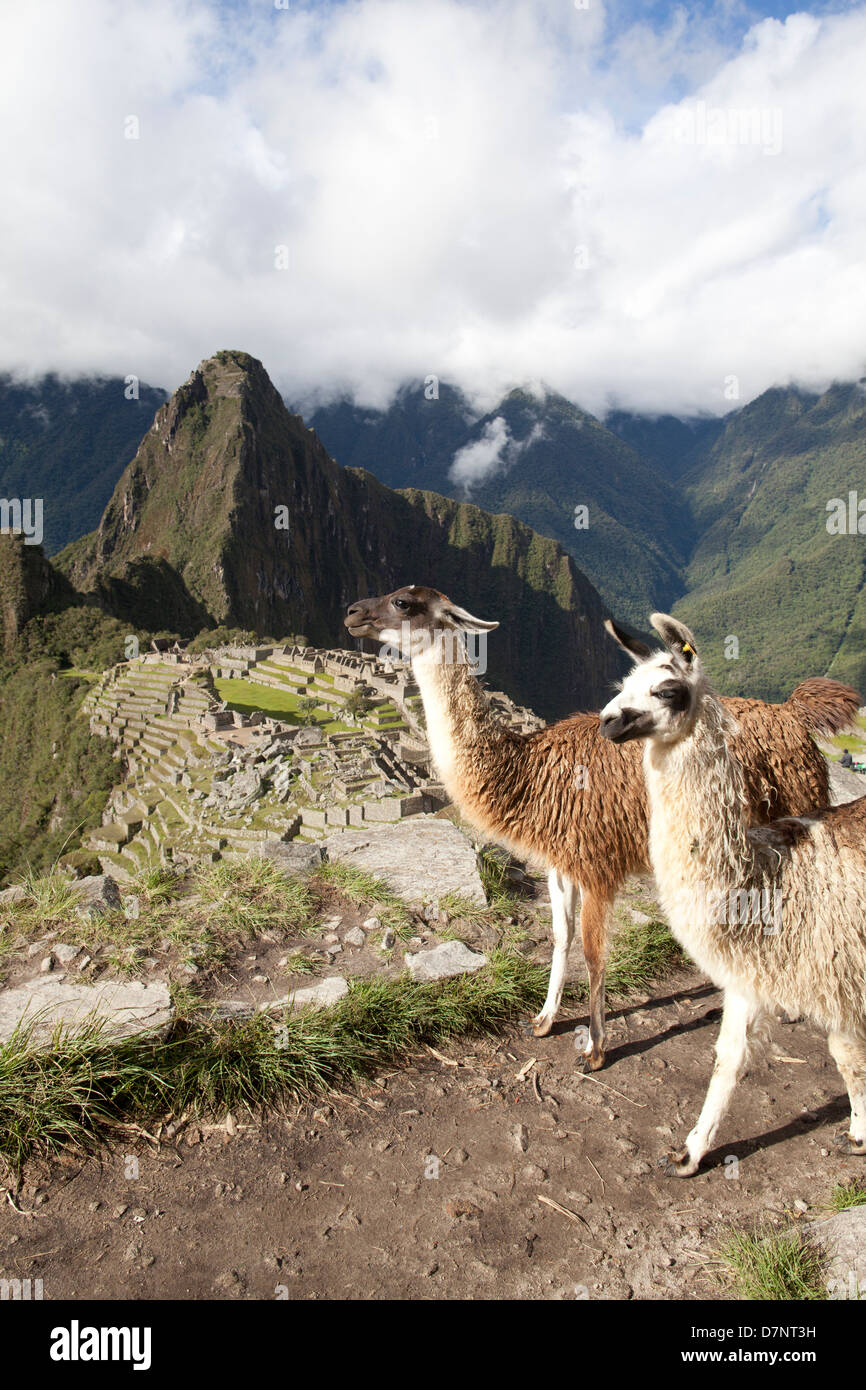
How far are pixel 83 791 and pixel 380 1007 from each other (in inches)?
1972

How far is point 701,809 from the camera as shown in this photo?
2693 millimetres

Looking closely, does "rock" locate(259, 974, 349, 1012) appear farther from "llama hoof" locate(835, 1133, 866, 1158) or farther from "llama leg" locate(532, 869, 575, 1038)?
"llama hoof" locate(835, 1133, 866, 1158)

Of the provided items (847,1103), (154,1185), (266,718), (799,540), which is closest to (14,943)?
(154,1185)

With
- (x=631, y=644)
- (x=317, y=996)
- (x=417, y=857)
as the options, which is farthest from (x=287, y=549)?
(x=631, y=644)

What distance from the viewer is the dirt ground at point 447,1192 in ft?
7.55

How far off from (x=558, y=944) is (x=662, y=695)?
6.15 ft

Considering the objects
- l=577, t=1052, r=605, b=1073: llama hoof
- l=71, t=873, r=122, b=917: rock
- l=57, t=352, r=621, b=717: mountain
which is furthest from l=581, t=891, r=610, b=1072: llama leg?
l=57, t=352, r=621, b=717: mountain

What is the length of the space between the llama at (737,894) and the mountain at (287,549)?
86.7 metres

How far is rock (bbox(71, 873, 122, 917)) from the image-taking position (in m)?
4.24

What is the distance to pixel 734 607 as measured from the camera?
120m

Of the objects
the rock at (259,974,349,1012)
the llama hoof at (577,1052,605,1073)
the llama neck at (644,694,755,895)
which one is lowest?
the llama hoof at (577,1052,605,1073)

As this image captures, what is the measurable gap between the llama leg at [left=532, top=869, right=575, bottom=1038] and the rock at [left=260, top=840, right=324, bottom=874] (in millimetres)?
2029

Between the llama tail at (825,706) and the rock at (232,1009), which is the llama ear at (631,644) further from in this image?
the rock at (232,1009)

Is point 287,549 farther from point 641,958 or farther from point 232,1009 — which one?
point 232,1009
